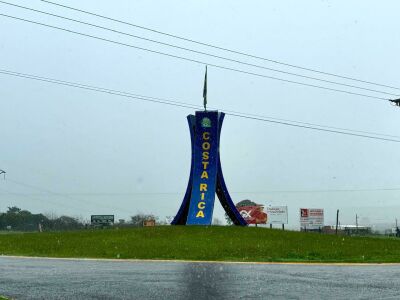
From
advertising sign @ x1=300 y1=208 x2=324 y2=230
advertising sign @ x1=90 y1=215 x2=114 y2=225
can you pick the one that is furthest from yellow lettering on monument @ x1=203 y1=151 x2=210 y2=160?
advertising sign @ x1=90 y1=215 x2=114 y2=225

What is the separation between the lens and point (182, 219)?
4178 cm

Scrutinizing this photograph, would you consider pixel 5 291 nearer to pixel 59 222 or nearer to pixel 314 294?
pixel 314 294

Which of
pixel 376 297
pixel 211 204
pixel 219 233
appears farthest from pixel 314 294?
pixel 211 204

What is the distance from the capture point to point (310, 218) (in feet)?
267

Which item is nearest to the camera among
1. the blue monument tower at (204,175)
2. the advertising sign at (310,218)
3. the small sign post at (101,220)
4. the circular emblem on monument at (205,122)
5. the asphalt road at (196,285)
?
the asphalt road at (196,285)

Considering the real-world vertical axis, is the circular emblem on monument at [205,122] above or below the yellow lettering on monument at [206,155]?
above

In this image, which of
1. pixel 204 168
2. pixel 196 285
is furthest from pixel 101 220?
pixel 196 285

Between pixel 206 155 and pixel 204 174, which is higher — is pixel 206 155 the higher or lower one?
the higher one

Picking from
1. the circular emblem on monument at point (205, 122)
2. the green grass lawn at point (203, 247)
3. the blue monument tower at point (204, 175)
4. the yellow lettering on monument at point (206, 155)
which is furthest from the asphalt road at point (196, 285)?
the circular emblem on monument at point (205, 122)

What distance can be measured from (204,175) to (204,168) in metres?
0.56

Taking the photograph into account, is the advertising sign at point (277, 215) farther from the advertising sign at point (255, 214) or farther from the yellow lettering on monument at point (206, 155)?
the yellow lettering on monument at point (206, 155)

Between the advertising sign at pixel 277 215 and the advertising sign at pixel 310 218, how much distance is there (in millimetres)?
3384

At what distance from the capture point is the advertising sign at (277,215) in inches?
3285

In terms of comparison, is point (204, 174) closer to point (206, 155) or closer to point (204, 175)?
point (204, 175)
